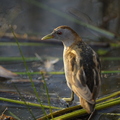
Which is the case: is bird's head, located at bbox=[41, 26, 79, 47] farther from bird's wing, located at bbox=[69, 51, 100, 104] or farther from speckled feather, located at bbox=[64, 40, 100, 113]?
bird's wing, located at bbox=[69, 51, 100, 104]

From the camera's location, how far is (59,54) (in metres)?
6.36

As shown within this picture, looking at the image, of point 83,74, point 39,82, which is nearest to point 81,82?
point 83,74

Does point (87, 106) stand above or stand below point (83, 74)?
below

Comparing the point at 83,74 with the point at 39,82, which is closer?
the point at 83,74

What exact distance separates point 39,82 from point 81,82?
54.4 inches

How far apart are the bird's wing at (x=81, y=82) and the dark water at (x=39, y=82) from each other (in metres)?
0.39

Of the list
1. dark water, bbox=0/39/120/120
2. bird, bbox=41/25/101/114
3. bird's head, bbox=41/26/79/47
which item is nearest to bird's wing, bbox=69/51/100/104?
bird, bbox=41/25/101/114

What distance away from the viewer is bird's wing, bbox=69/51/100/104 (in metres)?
3.72

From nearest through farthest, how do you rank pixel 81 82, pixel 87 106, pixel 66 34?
pixel 87 106 → pixel 81 82 → pixel 66 34

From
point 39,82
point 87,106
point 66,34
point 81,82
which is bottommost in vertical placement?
point 39,82

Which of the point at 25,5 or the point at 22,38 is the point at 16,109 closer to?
Result: the point at 22,38

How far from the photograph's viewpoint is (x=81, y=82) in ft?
12.7

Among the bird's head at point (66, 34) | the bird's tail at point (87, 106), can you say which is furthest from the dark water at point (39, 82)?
the bird's head at point (66, 34)

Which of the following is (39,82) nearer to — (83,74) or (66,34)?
(66,34)
